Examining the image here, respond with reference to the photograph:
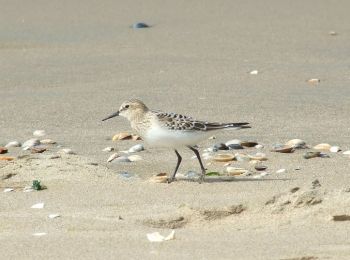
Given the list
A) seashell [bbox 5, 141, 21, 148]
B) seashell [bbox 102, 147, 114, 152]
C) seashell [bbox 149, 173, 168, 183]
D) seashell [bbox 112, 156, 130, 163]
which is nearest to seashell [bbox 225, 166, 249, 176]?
seashell [bbox 149, 173, 168, 183]

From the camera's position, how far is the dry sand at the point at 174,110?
21.2 feet

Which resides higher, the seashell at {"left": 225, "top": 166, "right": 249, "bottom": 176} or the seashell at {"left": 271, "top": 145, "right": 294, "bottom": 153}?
the seashell at {"left": 271, "top": 145, "right": 294, "bottom": 153}

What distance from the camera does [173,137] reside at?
28.9ft

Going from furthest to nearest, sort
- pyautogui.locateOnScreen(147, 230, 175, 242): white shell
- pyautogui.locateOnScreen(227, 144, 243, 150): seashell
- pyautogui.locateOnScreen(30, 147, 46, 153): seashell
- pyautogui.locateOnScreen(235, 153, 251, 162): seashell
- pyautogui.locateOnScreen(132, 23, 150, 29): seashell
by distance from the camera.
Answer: pyautogui.locateOnScreen(132, 23, 150, 29): seashell, pyautogui.locateOnScreen(227, 144, 243, 150): seashell, pyautogui.locateOnScreen(30, 147, 46, 153): seashell, pyautogui.locateOnScreen(235, 153, 251, 162): seashell, pyautogui.locateOnScreen(147, 230, 175, 242): white shell

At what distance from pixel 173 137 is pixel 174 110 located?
2640 mm

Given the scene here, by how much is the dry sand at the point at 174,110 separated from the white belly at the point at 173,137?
0.41 m

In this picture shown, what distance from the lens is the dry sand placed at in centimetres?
646

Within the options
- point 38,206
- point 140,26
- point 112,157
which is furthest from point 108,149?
point 140,26

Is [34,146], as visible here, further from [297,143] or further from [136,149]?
[297,143]

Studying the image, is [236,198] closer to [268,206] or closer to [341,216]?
[268,206]

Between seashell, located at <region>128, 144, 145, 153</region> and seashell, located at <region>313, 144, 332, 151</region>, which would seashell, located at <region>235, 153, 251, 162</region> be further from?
seashell, located at <region>128, 144, 145, 153</region>

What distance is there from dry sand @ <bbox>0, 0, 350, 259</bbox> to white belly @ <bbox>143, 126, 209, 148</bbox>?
1.34ft

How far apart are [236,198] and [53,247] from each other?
72.6 inches

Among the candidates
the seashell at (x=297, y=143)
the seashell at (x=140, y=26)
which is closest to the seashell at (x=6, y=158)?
the seashell at (x=297, y=143)
